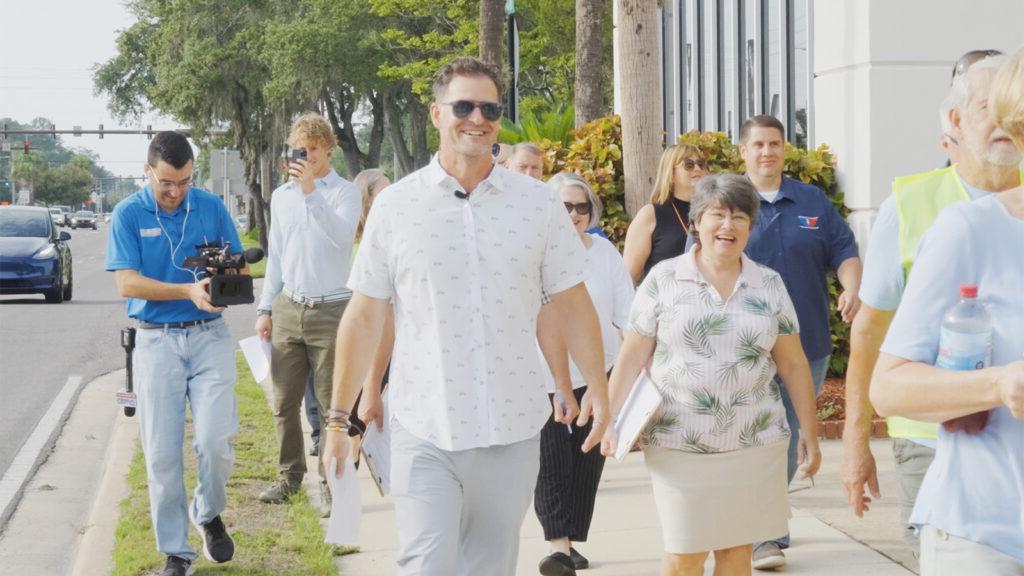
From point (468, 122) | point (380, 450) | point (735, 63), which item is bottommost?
point (380, 450)

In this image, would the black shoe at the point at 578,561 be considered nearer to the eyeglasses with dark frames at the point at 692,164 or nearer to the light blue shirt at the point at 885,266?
the eyeglasses with dark frames at the point at 692,164

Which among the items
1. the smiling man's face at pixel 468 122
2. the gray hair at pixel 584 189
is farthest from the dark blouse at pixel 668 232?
the smiling man's face at pixel 468 122

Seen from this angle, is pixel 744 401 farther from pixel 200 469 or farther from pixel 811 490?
pixel 811 490

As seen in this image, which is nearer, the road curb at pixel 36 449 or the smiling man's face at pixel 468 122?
the smiling man's face at pixel 468 122

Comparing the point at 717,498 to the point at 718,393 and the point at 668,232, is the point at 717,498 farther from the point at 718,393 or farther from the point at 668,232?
the point at 668,232

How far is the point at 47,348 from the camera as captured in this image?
692 inches

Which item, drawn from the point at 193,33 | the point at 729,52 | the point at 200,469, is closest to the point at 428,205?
the point at 200,469

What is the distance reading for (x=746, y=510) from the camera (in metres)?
5.18

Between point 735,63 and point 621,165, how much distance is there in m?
3.78

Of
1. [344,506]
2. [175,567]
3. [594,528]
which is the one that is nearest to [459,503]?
[344,506]

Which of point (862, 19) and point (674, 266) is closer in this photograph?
point (674, 266)

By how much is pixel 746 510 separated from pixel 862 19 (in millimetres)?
5922

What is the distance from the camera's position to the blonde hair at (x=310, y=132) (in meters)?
7.77

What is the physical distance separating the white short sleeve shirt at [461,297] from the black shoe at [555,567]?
2058mm
